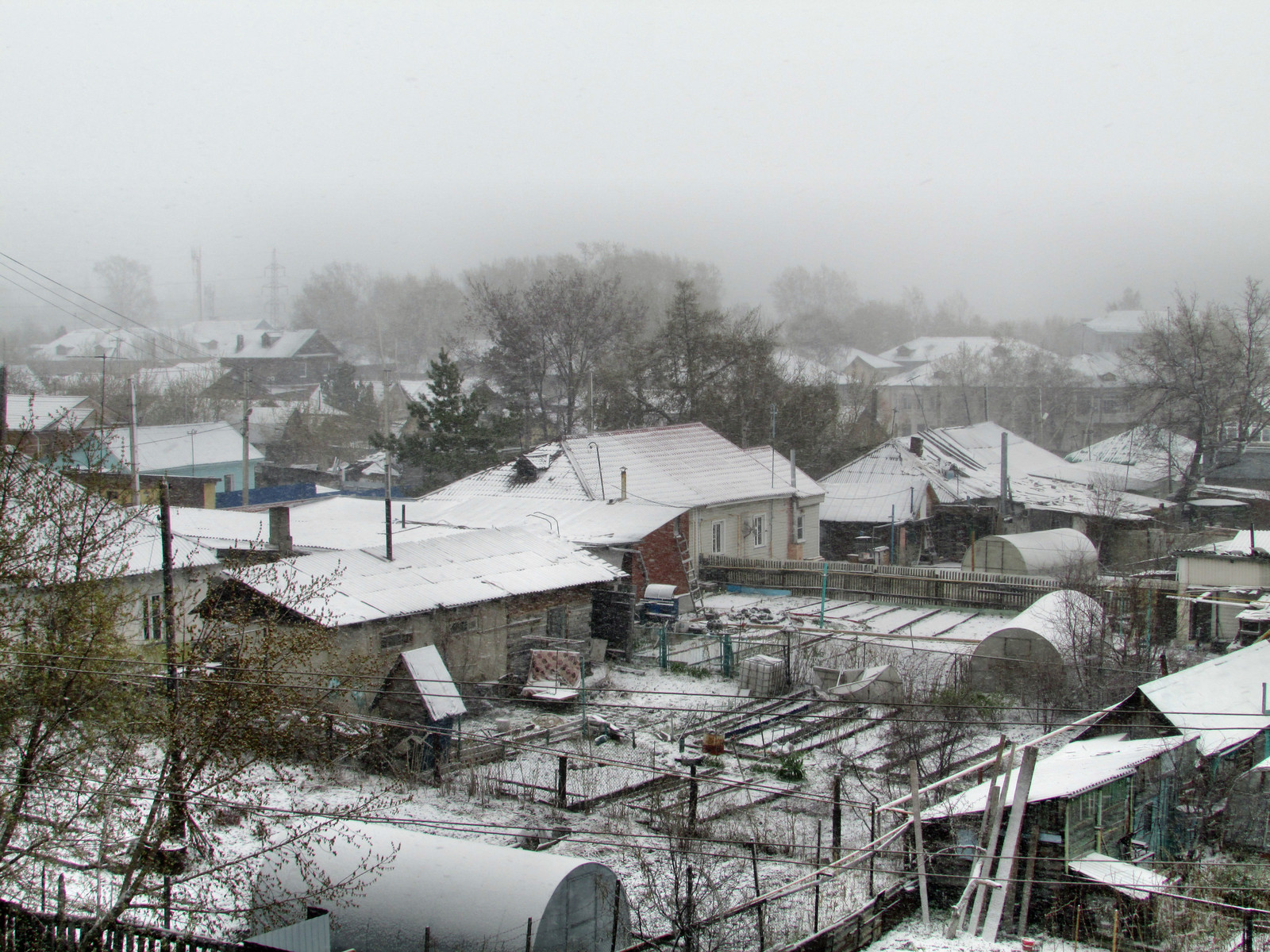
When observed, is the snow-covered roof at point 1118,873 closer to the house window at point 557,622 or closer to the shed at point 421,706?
the shed at point 421,706

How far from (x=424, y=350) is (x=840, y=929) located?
68.6m

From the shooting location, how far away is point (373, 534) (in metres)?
22.2

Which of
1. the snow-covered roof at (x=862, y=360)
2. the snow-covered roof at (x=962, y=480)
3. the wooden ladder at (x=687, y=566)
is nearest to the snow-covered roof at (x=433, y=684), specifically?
the wooden ladder at (x=687, y=566)

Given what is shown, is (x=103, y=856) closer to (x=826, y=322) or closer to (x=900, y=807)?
(x=900, y=807)

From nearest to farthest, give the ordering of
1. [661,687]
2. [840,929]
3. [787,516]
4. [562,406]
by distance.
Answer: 1. [840,929]
2. [661,687]
3. [787,516]
4. [562,406]

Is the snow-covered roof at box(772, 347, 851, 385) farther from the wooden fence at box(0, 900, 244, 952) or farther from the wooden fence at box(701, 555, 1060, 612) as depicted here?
the wooden fence at box(0, 900, 244, 952)

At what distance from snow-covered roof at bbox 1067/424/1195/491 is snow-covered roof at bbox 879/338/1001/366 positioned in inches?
1264

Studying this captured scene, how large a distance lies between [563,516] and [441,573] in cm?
620

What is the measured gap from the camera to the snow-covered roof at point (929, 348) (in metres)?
75.8

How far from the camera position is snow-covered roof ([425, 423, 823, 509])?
24.2 m

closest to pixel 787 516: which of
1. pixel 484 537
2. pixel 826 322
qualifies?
pixel 484 537

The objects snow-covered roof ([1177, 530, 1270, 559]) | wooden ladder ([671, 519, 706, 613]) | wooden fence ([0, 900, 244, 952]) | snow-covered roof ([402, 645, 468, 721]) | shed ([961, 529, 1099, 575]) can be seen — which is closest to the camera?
wooden fence ([0, 900, 244, 952])

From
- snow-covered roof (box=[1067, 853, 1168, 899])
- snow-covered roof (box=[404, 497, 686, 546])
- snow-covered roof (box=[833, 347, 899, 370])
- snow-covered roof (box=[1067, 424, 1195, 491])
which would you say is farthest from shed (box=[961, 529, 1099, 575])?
snow-covered roof (box=[833, 347, 899, 370])

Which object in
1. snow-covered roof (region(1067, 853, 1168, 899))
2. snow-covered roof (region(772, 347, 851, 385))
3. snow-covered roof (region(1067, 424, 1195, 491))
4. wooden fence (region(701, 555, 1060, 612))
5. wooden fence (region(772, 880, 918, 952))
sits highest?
snow-covered roof (region(772, 347, 851, 385))
